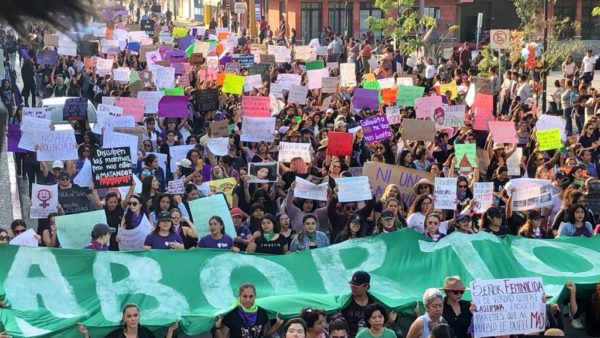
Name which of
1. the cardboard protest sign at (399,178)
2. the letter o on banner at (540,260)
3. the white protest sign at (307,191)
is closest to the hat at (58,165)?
the white protest sign at (307,191)

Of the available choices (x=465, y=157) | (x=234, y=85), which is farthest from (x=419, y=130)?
(x=234, y=85)

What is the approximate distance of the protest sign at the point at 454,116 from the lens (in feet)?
52.3

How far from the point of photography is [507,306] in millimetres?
7281

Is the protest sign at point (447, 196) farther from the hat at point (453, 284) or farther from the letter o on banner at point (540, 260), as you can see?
the hat at point (453, 284)

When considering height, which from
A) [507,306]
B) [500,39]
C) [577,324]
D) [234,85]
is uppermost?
[500,39]

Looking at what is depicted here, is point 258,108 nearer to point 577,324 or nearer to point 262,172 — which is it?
point 262,172

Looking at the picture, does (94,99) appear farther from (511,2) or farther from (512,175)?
(511,2)

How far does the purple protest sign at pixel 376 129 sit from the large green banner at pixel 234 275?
474cm

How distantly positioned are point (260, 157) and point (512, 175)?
10.8 feet

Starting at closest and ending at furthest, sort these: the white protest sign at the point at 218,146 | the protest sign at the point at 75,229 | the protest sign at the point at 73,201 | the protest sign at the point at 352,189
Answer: the protest sign at the point at 75,229, the protest sign at the point at 352,189, the protest sign at the point at 73,201, the white protest sign at the point at 218,146

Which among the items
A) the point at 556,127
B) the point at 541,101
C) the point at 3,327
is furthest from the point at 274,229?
the point at 541,101

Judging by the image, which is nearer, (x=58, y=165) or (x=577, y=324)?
(x=577, y=324)

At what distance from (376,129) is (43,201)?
530 cm

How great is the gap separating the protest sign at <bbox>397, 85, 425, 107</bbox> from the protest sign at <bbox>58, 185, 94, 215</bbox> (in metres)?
8.11
